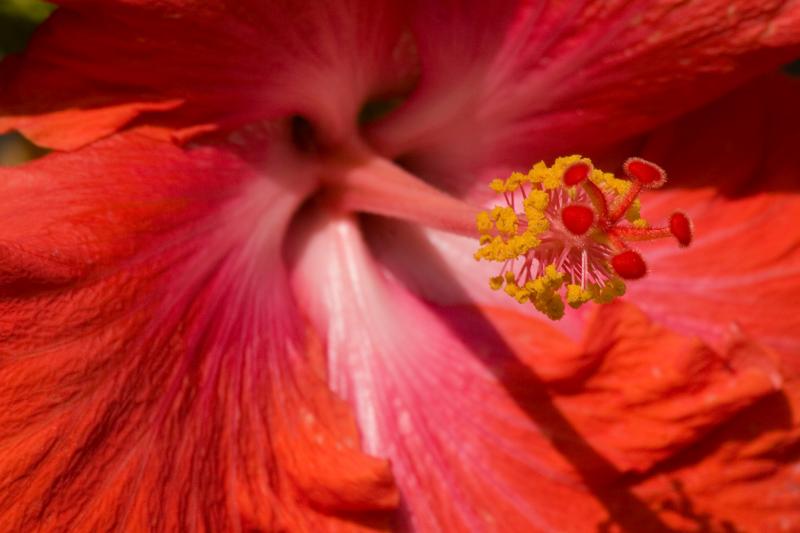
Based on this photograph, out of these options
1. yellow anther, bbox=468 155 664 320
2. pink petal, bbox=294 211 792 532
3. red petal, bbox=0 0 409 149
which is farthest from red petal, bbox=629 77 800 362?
red petal, bbox=0 0 409 149

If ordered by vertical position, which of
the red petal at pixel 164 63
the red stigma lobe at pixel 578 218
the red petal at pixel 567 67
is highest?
the red petal at pixel 164 63

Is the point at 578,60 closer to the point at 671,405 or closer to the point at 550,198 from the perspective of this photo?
the point at 550,198

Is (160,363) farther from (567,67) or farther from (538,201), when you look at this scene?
(567,67)

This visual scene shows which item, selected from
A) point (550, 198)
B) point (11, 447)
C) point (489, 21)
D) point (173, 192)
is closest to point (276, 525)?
point (11, 447)

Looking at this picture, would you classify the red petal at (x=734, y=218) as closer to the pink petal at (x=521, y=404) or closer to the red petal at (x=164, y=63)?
the pink petal at (x=521, y=404)

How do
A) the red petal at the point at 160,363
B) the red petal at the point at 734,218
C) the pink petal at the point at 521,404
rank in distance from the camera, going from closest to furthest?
the red petal at the point at 160,363 → the pink petal at the point at 521,404 → the red petal at the point at 734,218

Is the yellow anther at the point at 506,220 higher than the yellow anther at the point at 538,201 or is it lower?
lower

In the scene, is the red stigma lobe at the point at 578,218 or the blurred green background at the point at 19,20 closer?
the red stigma lobe at the point at 578,218

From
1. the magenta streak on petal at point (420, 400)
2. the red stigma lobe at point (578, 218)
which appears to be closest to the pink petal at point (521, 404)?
the magenta streak on petal at point (420, 400)
